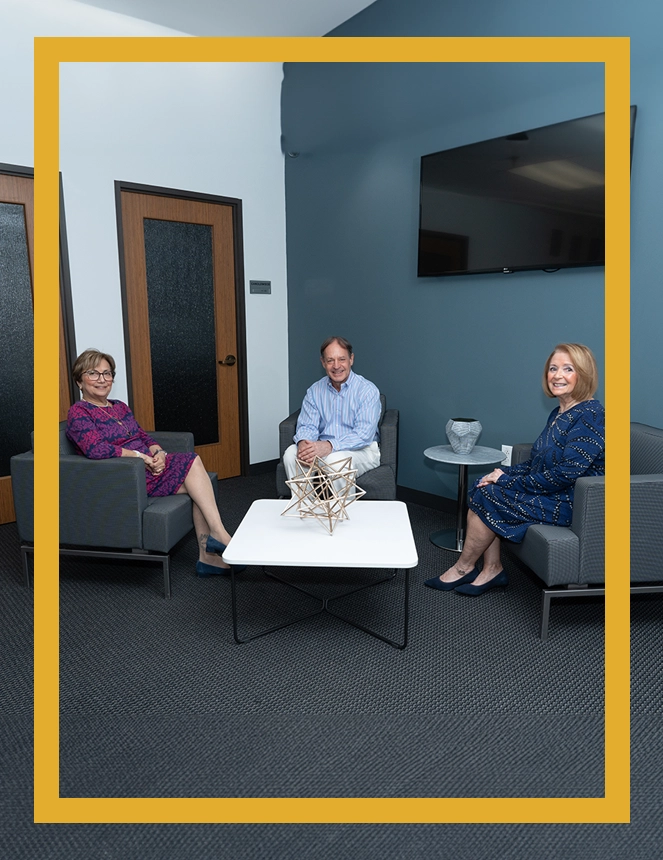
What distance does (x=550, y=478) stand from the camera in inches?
68.1

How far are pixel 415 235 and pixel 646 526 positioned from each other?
1607 millimetres

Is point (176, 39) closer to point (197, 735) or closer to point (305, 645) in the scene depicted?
point (197, 735)

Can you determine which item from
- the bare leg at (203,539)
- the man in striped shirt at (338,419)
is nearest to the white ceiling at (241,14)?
the man in striped shirt at (338,419)

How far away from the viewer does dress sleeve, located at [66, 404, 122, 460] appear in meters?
1.94

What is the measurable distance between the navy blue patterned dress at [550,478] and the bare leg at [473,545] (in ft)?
0.12

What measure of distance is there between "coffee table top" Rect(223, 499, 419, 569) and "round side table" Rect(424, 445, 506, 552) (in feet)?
1.49

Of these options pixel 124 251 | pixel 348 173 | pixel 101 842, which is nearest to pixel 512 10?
pixel 348 173

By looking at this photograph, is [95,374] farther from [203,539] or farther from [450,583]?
[450,583]

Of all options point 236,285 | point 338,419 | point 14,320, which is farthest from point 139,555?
point 236,285

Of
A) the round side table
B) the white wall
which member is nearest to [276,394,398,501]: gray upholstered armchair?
the round side table

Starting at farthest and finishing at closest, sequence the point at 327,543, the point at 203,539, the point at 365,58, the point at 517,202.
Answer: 1. the point at 517,202
2. the point at 203,539
3. the point at 327,543
4. the point at 365,58

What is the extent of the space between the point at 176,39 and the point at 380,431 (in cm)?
186

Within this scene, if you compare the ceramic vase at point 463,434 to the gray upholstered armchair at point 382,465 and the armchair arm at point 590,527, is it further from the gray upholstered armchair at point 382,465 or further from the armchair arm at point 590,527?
the armchair arm at point 590,527

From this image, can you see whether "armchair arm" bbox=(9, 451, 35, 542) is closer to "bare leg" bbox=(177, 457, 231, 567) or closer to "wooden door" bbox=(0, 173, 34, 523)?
"bare leg" bbox=(177, 457, 231, 567)
